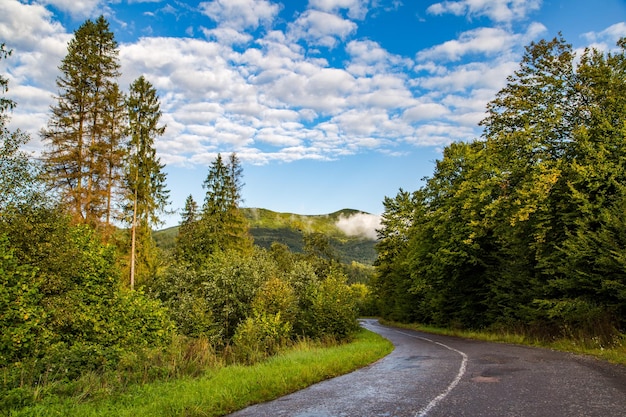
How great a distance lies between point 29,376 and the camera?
31.5 ft

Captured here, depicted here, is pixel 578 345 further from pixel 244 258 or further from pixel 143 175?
pixel 143 175

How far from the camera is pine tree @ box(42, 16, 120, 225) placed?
23891 millimetres

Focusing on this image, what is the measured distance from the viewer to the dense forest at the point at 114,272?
37.8ft

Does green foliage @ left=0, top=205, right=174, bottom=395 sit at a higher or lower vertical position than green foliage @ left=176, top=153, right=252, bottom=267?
lower

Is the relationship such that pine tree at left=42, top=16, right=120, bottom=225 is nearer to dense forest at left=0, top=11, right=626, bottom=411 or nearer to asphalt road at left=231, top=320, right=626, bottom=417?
dense forest at left=0, top=11, right=626, bottom=411

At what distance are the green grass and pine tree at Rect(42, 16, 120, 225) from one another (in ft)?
58.6

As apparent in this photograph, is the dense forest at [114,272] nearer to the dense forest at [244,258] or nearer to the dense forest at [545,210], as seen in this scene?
the dense forest at [244,258]

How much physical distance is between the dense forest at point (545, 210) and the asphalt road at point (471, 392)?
6.58 metres

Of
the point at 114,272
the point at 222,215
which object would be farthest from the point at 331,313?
the point at 222,215

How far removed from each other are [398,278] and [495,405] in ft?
131

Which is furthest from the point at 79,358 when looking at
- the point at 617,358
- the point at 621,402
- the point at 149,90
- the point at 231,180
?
the point at 231,180

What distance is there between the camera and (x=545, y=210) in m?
19.5

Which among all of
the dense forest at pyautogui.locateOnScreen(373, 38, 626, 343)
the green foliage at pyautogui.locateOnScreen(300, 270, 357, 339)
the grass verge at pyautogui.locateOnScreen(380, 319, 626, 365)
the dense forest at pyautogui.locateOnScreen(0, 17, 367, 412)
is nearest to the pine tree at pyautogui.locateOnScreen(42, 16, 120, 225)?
the dense forest at pyautogui.locateOnScreen(0, 17, 367, 412)

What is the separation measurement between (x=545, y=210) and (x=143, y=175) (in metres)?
25.5
